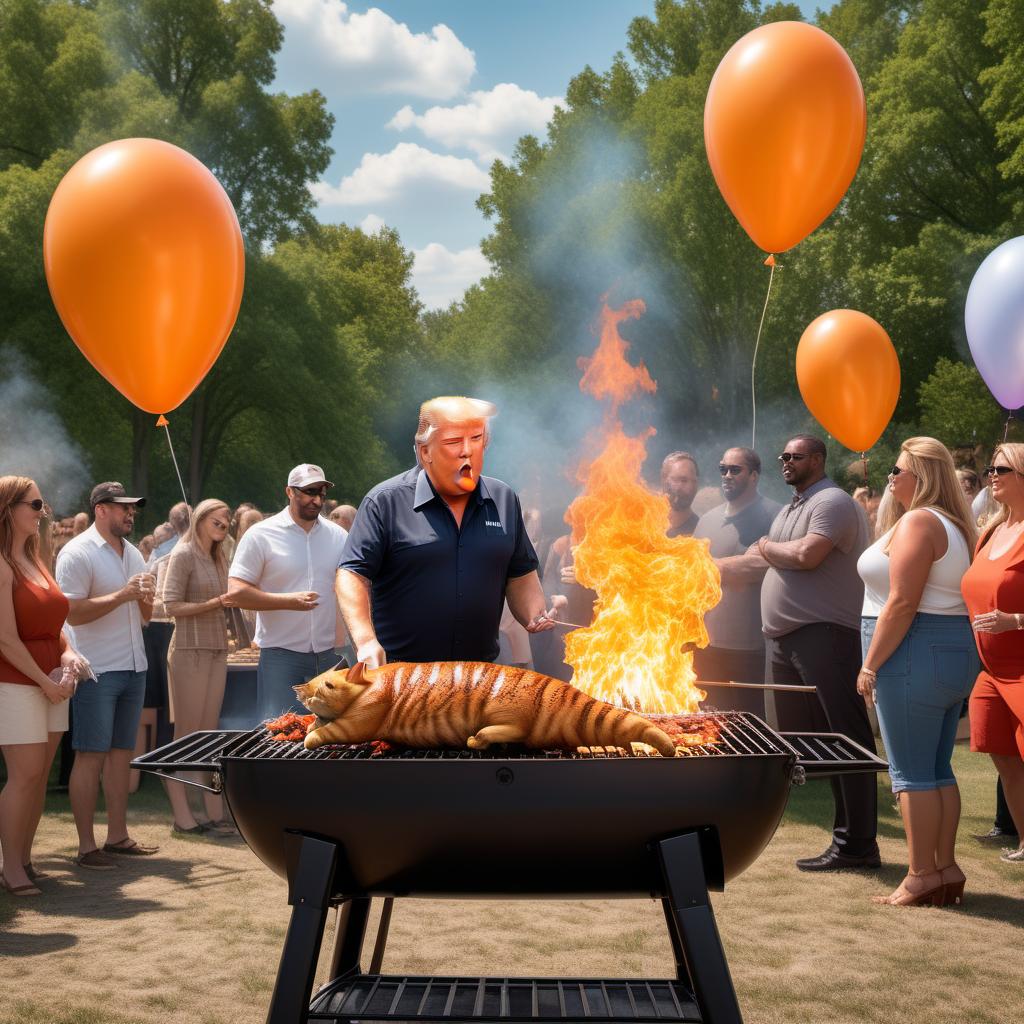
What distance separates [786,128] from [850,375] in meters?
3.01

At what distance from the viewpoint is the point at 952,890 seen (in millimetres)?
5504

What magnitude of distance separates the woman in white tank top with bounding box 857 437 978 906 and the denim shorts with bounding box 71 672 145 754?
4.08 m

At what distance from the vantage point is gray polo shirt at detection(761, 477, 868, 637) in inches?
246

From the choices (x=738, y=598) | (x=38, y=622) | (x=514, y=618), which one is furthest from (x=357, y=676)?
(x=738, y=598)

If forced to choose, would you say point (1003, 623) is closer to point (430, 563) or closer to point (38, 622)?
point (430, 563)

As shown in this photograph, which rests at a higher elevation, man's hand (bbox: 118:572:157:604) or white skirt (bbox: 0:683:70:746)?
man's hand (bbox: 118:572:157:604)

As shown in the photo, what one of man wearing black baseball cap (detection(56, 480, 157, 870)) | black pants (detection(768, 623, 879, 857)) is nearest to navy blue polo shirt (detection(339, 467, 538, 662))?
man wearing black baseball cap (detection(56, 480, 157, 870))

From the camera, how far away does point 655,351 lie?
102 feet

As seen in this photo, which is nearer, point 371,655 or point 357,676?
point 357,676

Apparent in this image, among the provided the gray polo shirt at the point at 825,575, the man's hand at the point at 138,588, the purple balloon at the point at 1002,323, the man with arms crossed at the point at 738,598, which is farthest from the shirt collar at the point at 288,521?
the purple balloon at the point at 1002,323

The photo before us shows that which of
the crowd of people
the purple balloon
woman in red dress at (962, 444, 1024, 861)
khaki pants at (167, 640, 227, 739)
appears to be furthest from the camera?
the purple balloon

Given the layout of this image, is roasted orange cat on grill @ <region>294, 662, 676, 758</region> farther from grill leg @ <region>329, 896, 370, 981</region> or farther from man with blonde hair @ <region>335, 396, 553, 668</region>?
grill leg @ <region>329, 896, 370, 981</region>

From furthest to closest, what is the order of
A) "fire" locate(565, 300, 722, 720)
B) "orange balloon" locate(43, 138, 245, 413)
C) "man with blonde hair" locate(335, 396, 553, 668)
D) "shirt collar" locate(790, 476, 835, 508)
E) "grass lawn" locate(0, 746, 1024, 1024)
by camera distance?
"shirt collar" locate(790, 476, 835, 508) < "orange balloon" locate(43, 138, 245, 413) < "grass lawn" locate(0, 746, 1024, 1024) < "fire" locate(565, 300, 722, 720) < "man with blonde hair" locate(335, 396, 553, 668)

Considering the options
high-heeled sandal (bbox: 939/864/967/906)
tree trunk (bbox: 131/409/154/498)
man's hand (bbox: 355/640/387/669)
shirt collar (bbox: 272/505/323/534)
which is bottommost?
high-heeled sandal (bbox: 939/864/967/906)
